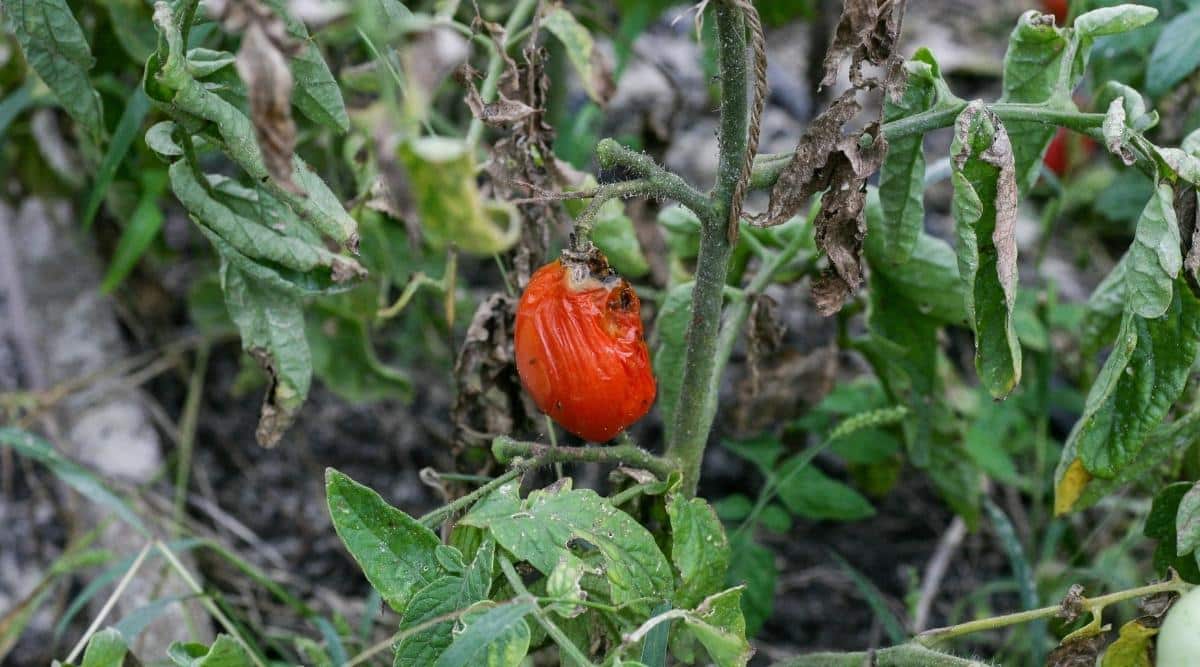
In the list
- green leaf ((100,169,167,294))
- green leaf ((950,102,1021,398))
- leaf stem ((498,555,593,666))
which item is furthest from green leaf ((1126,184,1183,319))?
green leaf ((100,169,167,294))

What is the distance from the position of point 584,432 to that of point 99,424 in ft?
4.20

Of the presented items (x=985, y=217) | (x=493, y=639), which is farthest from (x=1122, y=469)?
(x=493, y=639)

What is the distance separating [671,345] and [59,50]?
684 millimetres

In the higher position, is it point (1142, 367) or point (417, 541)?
point (1142, 367)

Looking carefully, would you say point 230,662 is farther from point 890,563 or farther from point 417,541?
point 890,563

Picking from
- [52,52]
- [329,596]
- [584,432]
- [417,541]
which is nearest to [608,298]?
[584,432]

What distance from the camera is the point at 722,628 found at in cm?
91

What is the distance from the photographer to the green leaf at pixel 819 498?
1.46 m

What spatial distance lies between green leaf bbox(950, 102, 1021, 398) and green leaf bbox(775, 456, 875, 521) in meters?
0.52

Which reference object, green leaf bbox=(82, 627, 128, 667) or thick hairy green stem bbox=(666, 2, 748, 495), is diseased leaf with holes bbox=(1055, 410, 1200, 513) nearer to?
thick hairy green stem bbox=(666, 2, 748, 495)

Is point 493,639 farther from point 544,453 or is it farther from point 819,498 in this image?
point 819,498

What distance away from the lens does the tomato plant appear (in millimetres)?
904

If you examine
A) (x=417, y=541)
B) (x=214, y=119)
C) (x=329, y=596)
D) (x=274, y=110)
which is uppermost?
(x=274, y=110)

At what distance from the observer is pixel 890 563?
1.92 m
